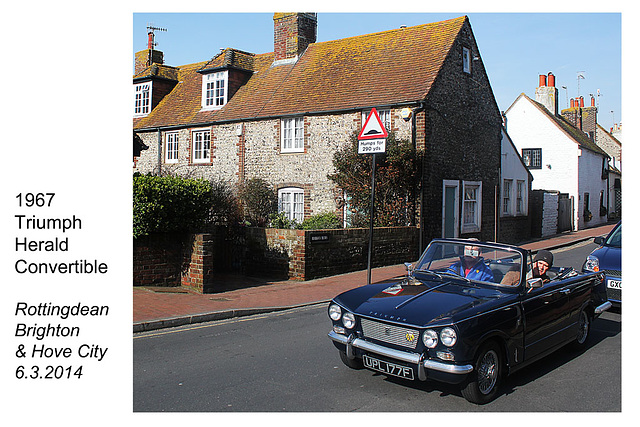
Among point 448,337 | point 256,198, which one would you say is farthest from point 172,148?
point 448,337

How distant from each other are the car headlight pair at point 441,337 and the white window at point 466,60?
16012mm

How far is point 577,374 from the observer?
5996 mm

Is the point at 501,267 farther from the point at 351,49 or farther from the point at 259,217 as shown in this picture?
the point at 351,49

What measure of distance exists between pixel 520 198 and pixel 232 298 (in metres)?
17.2

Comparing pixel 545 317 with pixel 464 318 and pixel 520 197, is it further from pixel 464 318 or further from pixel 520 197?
pixel 520 197

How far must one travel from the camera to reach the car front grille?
5.11 meters

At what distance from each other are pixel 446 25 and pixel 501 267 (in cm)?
1535

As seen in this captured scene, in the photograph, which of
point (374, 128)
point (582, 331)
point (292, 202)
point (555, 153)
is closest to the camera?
point (582, 331)

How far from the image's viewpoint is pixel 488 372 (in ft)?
17.3

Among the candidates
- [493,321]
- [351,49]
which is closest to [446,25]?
[351,49]

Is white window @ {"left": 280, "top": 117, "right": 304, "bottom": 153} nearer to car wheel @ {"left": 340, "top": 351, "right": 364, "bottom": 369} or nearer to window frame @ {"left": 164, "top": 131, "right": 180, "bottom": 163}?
window frame @ {"left": 164, "top": 131, "right": 180, "bottom": 163}

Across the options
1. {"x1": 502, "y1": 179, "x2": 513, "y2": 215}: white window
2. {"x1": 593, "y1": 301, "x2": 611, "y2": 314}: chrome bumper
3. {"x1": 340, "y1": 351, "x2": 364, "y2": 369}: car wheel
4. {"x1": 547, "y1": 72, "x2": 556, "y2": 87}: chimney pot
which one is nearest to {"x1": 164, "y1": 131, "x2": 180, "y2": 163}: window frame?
{"x1": 502, "y1": 179, "x2": 513, "y2": 215}: white window

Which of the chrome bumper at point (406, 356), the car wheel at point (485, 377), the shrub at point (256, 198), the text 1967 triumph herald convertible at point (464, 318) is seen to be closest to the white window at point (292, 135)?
the shrub at point (256, 198)

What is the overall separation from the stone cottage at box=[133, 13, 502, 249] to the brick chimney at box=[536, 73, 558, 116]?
15.3 metres
